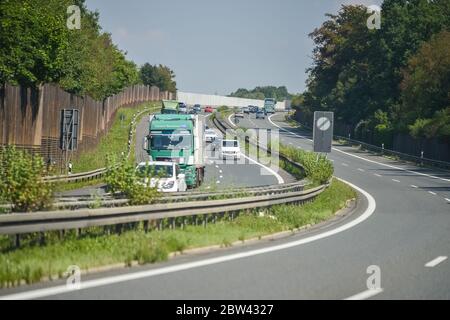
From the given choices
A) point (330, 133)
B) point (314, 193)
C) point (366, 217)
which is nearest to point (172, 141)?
point (330, 133)

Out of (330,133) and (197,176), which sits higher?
(330,133)

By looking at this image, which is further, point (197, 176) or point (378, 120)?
point (378, 120)

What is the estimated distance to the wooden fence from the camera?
3622 cm

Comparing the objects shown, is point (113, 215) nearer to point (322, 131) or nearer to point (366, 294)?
point (366, 294)

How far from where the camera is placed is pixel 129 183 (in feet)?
59.6

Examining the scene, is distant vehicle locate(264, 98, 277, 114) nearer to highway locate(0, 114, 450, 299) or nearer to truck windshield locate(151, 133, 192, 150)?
truck windshield locate(151, 133, 192, 150)

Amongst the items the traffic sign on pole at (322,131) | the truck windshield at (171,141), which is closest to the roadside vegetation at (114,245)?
the truck windshield at (171,141)

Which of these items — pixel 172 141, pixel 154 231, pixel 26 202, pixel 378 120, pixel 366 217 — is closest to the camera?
pixel 26 202

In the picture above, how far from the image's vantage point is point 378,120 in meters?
95.4

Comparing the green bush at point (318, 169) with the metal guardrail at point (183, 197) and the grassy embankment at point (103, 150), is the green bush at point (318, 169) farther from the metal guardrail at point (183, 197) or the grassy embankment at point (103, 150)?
the grassy embankment at point (103, 150)

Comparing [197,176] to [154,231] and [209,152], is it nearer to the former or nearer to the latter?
[154,231]

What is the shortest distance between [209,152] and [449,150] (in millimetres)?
20571

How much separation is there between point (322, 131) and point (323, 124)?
1.46ft

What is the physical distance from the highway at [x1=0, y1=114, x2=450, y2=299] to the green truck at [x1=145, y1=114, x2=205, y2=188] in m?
13.5
